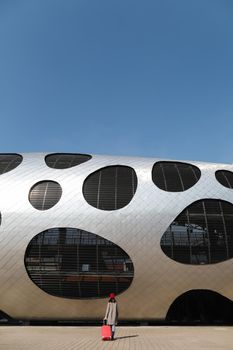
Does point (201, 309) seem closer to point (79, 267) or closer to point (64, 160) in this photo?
point (79, 267)

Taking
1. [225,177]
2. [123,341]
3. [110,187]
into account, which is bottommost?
[123,341]

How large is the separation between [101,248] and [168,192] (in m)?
4.88

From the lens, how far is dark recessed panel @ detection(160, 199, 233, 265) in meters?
17.5

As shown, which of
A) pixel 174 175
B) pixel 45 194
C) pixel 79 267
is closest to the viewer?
pixel 79 267

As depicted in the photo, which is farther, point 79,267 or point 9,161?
point 9,161

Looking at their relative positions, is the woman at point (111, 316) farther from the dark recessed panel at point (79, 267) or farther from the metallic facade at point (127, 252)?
the metallic facade at point (127, 252)

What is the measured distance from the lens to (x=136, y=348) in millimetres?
10359

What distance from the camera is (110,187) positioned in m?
19.1

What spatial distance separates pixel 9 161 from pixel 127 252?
9590 millimetres

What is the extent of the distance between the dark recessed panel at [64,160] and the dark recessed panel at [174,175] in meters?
4.63

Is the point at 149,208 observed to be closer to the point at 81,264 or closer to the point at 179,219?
the point at 179,219

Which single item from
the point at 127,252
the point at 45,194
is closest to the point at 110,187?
the point at 45,194

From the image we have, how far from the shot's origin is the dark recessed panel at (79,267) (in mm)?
17266

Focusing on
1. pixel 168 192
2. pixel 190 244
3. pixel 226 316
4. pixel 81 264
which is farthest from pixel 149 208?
pixel 226 316
